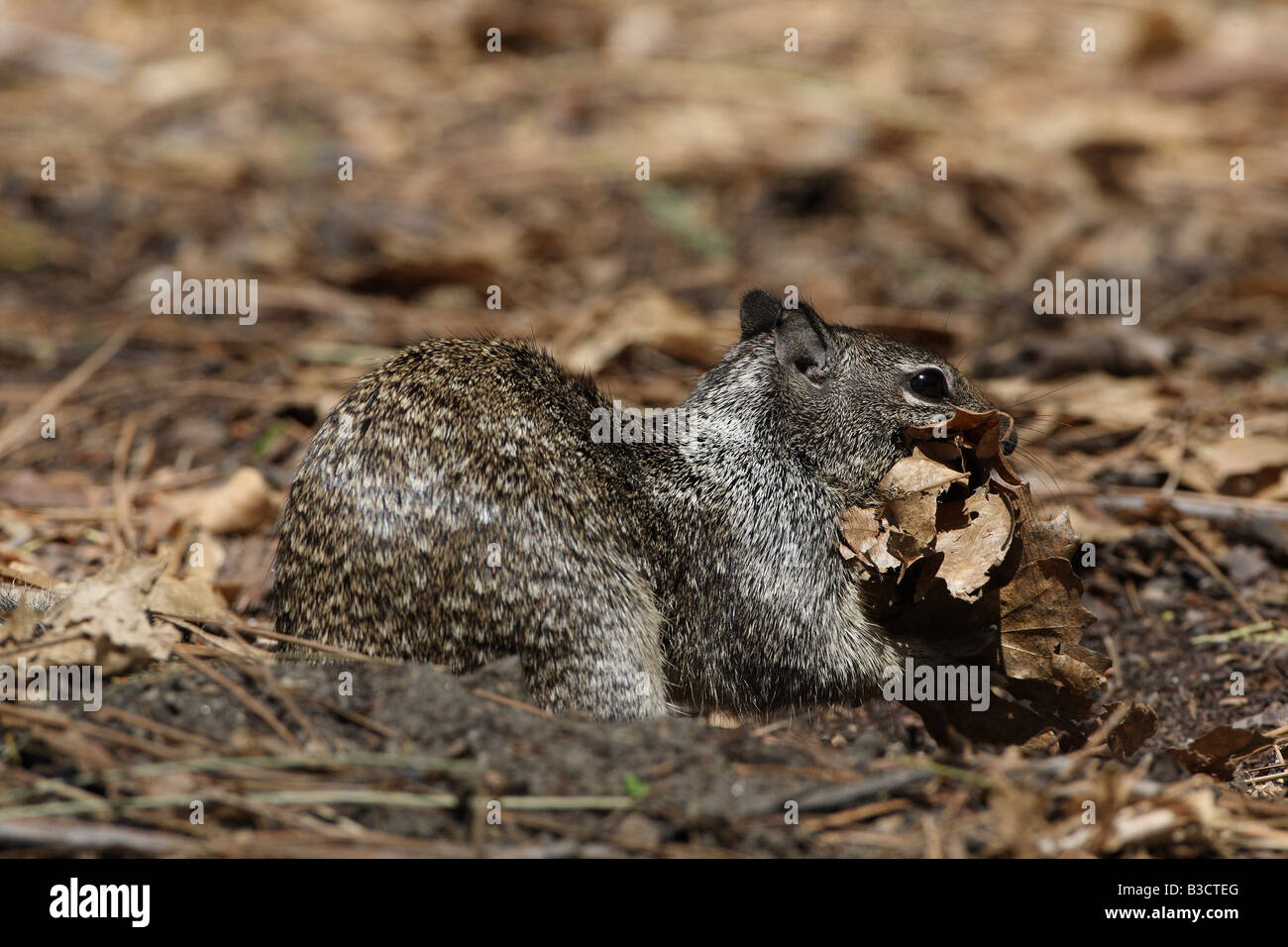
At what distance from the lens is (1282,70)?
11.5 metres

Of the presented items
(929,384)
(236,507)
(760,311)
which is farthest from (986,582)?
(236,507)

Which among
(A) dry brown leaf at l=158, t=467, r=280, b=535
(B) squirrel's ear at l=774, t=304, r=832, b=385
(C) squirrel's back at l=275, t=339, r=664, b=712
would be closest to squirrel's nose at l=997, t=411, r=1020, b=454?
(B) squirrel's ear at l=774, t=304, r=832, b=385

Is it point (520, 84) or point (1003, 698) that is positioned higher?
point (520, 84)

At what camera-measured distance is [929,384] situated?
195 inches

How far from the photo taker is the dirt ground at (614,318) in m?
3.29

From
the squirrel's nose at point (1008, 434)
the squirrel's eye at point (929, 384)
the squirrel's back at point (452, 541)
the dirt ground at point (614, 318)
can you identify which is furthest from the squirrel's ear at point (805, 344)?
the dirt ground at point (614, 318)

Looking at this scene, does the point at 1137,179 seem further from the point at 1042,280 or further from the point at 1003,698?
the point at 1003,698

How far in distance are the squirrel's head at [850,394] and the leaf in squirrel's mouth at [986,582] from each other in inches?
9.3

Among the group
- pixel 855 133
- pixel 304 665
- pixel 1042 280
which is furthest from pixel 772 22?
pixel 304 665

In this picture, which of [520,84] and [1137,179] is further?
[520,84]

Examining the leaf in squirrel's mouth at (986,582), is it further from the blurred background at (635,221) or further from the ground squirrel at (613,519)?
the blurred background at (635,221)

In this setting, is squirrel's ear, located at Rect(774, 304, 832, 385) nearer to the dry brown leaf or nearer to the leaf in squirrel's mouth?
the leaf in squirrel's mouth

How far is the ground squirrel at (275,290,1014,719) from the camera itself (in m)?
4.04
